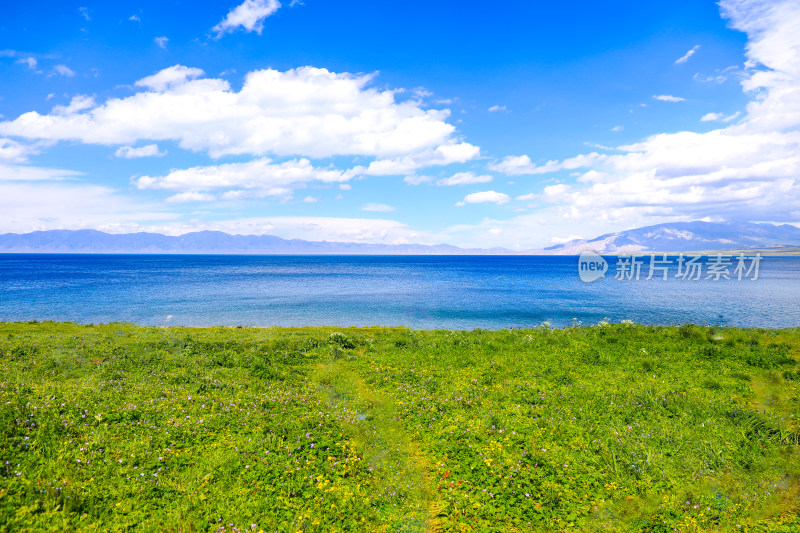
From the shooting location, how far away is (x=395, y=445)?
13242 mm

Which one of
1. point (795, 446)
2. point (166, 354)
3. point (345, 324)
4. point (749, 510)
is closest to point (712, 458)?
point (749, 510)

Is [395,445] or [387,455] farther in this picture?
[395,445]

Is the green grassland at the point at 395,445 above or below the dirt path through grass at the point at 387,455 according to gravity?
above

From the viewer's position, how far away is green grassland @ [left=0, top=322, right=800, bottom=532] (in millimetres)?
9352

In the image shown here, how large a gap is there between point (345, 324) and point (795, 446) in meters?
48.8

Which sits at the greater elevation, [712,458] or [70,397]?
[70,397]

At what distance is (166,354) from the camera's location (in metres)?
21.7

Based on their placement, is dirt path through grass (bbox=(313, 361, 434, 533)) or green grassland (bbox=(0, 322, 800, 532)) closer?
green grassland (bbox=(0, 322, 800, 532))

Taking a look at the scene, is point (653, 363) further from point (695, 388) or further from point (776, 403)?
point (776, 403)

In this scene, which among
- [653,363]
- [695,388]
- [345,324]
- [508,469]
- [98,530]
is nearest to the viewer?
[98,530]

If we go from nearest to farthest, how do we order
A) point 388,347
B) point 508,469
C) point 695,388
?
point 508,469
point 695,388
point 388,347

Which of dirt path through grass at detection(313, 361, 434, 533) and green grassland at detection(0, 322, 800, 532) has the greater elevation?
green grassland at detection(0, 322, 800, 532)

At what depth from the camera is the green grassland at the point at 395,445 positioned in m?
9.35

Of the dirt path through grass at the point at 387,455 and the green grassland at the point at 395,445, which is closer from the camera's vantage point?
the green grassland at the point at 395,445
